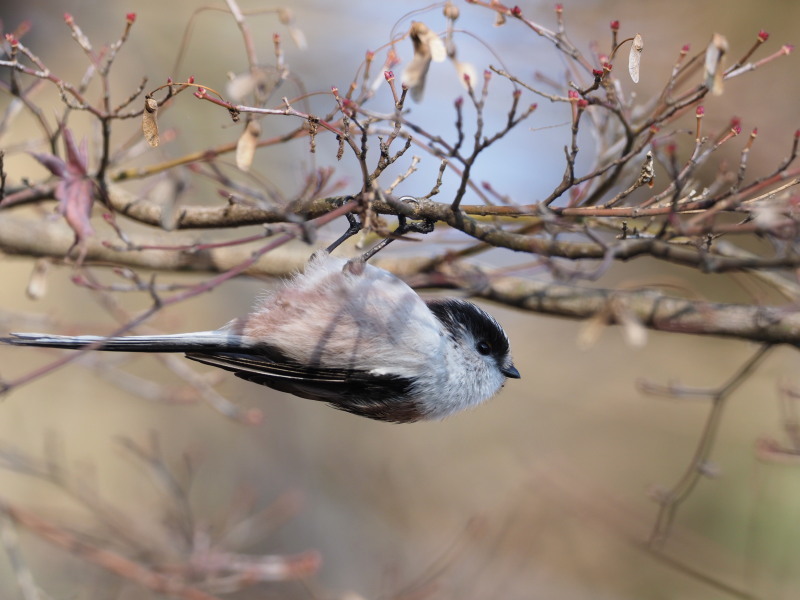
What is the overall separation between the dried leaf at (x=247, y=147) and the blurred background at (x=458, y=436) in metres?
2.78

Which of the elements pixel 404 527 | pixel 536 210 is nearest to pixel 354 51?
pixel 404 527

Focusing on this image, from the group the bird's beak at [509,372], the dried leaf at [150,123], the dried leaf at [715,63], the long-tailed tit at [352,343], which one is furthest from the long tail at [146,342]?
the dried leaf at [715,63]

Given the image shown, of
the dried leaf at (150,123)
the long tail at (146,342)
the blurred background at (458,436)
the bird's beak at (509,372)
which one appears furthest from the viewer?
the blurred background at (458,436)

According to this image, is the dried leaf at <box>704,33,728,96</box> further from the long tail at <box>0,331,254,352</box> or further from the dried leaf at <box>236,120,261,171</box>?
the long tail at <box>0,331,254,352</box>

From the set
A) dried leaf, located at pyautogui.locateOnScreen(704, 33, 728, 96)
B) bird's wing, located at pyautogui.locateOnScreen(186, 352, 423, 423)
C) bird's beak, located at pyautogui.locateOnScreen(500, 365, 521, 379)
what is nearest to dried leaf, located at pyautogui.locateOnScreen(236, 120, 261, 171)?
bird's wing, located at pyautogui.locateOnScreen(186, 352, 423, 423)

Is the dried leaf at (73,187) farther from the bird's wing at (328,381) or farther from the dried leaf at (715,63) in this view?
the dried leaf at (715,63)

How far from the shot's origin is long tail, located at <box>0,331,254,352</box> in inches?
84.5

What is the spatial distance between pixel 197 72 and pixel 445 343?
506cm

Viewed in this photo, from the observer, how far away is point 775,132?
14.5 ft

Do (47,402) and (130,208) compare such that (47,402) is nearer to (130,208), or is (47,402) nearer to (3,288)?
(3,288)

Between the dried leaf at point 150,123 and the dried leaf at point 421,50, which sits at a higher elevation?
the dried leaf at point 421,50

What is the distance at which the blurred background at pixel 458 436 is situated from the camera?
498cm

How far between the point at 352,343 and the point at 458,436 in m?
4.61

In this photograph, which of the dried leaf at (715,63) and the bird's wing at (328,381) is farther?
the bird's wing at (328,381)
